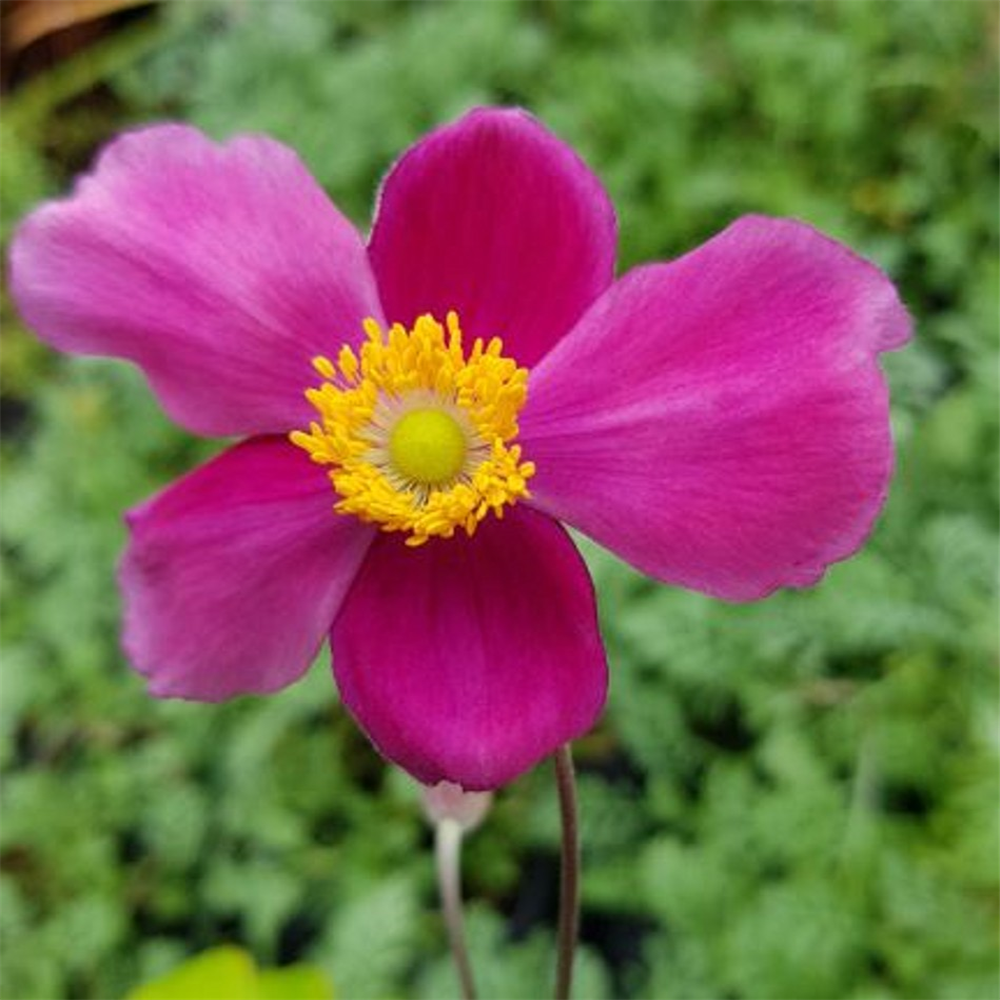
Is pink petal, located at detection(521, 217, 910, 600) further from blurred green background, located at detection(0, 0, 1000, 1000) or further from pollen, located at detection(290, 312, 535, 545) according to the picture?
blurred green background, located at detection(0, 0, 1000, 1000)

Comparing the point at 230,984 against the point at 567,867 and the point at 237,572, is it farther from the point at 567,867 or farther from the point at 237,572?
the point at 237,572

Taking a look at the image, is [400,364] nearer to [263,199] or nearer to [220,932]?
[263,199]

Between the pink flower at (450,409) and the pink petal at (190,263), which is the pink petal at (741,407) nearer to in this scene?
the pink flower at (450,409)

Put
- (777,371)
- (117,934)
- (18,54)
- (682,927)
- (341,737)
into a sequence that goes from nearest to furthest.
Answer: (777,371) → (682,927) → (117,934) → (341,737) → (18,54)

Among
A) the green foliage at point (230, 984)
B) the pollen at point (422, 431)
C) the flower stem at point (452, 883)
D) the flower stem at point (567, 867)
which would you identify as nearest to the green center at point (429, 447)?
the pollen at point (422, 431)

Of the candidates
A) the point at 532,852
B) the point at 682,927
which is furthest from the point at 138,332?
the point at 532,852

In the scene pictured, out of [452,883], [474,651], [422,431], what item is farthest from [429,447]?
[452,883]
